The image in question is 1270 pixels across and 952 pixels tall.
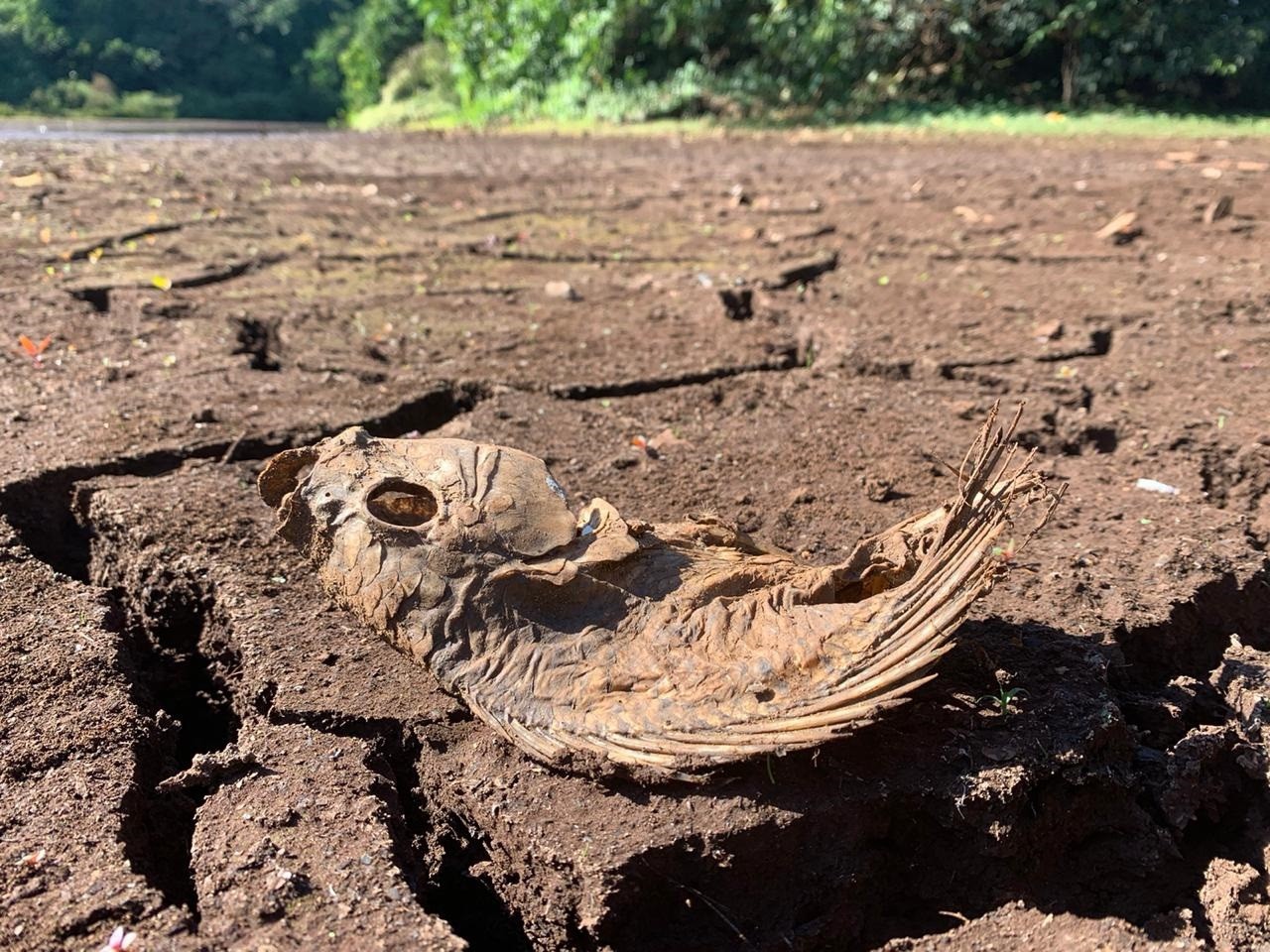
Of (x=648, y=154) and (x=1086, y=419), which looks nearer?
(x=1086, y=419)

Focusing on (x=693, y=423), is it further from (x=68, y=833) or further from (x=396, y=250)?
(x=396, y=250)

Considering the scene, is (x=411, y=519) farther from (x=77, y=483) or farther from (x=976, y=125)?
(x=976, y=125)

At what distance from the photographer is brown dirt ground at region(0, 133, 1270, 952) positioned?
1.71 meters

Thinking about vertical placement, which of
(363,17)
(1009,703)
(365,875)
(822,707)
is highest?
(363,17)

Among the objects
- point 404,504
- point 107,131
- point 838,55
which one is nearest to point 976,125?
point 838,55

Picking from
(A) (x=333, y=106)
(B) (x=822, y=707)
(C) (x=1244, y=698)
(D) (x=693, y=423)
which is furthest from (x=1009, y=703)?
(A) (x=333, y=106)

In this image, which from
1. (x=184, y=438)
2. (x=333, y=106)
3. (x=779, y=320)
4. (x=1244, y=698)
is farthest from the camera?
(x=333, y=106)

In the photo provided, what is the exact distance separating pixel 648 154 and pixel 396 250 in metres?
4.43

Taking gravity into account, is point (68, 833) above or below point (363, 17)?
below

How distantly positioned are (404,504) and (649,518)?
0.85 meters

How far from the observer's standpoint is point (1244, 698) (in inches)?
83.3

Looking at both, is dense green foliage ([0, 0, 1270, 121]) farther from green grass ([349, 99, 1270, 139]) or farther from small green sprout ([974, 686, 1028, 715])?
small green sprout ([974, 686, 1028, 715])

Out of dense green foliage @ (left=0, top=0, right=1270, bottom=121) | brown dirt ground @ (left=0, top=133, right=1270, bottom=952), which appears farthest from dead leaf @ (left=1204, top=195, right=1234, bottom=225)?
dense green foliage @ (left=0, top=0, right=1270, bottom=121)

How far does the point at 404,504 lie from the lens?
2072 millimetres
